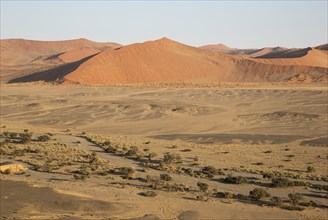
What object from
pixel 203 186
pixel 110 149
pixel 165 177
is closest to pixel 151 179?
pixel 165 177

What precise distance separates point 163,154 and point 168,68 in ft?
242

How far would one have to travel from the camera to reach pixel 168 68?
10138 centimetres

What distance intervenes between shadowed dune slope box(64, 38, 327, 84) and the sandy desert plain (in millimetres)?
16538

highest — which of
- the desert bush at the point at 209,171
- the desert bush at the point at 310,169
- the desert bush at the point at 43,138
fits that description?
the desert bush at the point at 43,138

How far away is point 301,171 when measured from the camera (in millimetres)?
23750

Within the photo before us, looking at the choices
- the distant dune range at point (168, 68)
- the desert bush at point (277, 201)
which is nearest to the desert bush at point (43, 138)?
the desert bush at point (277, 201)

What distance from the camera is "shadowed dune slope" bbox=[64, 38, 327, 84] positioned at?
9350 cm

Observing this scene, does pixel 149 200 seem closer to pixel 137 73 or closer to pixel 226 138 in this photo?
pixel 226 138

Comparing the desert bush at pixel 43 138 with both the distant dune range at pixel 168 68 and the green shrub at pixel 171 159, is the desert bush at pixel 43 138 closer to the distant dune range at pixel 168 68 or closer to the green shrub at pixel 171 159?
the green shrub at pixel 171 159

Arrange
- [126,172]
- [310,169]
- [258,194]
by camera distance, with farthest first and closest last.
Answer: [310,169]
[126,172]
[258,194]

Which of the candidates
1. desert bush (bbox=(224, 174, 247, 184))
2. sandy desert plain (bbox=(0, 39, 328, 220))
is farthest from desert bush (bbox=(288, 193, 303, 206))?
desert bush (bbox=(224, 174, 247, 184))

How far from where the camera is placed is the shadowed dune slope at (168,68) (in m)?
93.5

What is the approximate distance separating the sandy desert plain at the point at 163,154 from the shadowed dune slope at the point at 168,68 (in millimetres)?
16538

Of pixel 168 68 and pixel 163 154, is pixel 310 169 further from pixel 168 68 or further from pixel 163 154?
pixel 168 68
